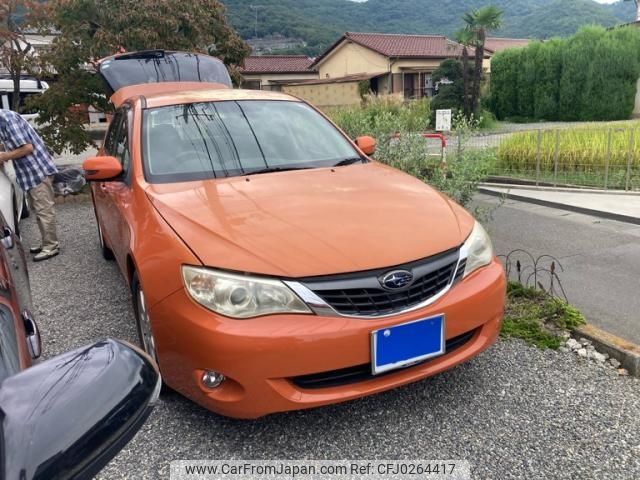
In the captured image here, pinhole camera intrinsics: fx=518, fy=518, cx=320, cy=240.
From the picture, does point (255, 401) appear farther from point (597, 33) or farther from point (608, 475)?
point (597, 33)

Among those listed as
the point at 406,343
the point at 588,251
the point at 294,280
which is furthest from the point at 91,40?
the point at 406,343

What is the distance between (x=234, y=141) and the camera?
10.1ft

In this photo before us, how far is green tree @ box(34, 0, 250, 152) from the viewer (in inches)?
307

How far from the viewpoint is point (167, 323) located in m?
2.11

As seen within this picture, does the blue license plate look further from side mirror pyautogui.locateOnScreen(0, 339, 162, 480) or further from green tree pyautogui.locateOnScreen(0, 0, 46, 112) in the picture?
green tree pyautogui.locateOnScreen(0, 0, 46, 112)

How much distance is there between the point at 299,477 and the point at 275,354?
0.54 m

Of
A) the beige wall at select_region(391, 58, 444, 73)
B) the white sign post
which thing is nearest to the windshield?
the white sign post

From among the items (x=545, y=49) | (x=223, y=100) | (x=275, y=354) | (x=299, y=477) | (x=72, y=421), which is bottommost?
(x=299, y=477)

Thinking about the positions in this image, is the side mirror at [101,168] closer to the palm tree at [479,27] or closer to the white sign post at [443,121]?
the white sign post at [443,121]

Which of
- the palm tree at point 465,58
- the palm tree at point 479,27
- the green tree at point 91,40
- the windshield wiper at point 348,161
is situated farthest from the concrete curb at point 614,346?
the palm tree at point 479,27

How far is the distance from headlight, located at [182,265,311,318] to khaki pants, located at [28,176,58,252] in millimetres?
3836

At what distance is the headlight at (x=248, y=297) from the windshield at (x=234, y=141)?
3.31 feet

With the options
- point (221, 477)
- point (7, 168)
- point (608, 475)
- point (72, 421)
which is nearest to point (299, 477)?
point (221, 477)

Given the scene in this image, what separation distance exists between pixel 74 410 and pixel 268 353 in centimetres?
108
